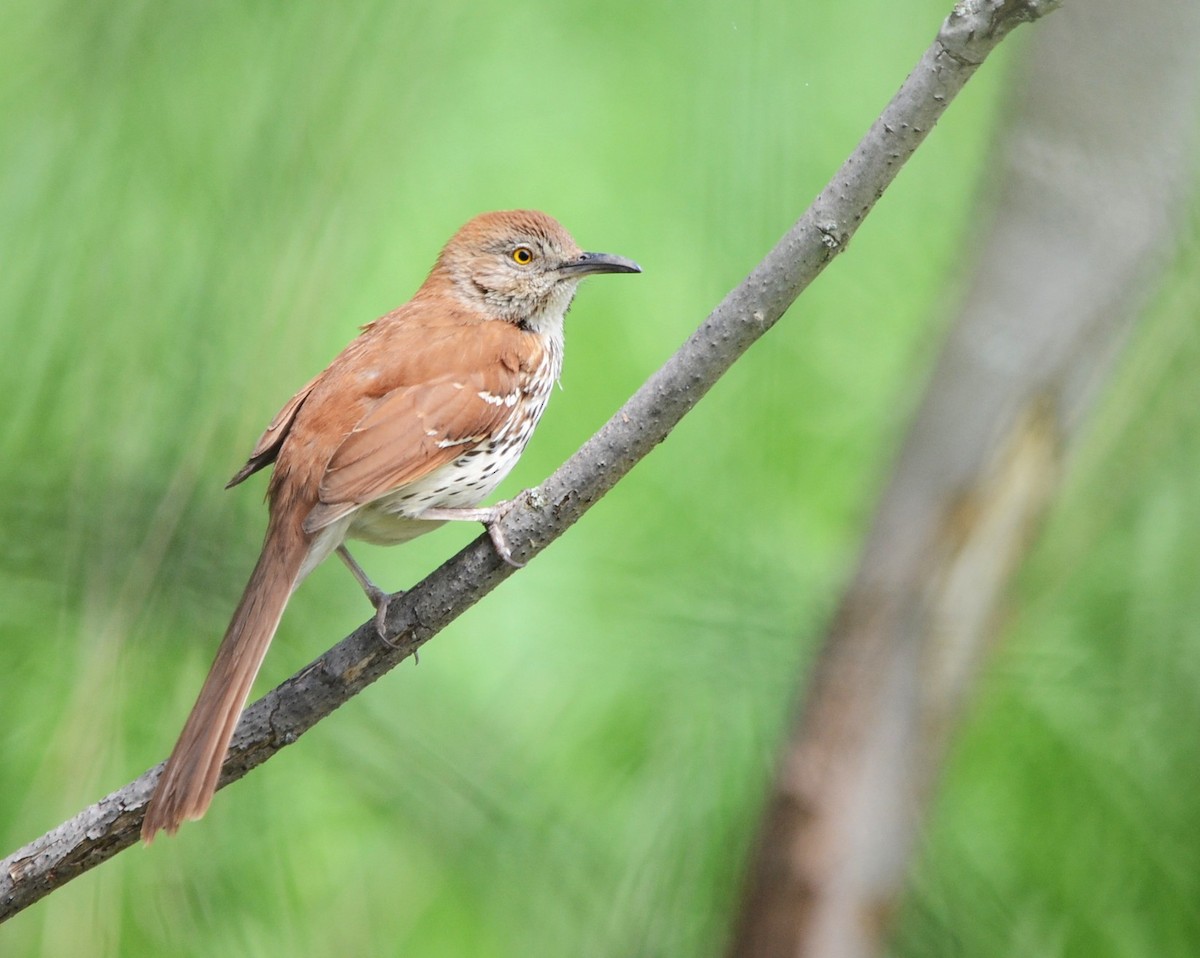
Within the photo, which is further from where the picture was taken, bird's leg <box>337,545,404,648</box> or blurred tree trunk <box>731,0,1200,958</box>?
blurred tree trunk <box>731,0,1200,958</box>

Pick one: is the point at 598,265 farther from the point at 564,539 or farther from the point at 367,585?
the point at 367,585

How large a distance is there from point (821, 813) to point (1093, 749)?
0.60 m

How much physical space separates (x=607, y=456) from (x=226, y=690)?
760 millimetres

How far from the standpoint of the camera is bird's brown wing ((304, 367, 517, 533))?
2654 millimetres

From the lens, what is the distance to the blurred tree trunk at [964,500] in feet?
9.10

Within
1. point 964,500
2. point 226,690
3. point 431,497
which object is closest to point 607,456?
point 226,690

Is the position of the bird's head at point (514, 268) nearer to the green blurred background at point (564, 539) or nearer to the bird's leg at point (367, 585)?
the green blurred background at point (564, 539)

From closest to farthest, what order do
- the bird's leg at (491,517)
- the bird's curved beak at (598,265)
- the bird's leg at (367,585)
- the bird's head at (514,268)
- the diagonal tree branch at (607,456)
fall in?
the diagonal tree branch at (607,456), the bird's leg at (491,517), the bird's leg at (367,585), the bird's curved beak at (598,265), the bird's head at (514,268)

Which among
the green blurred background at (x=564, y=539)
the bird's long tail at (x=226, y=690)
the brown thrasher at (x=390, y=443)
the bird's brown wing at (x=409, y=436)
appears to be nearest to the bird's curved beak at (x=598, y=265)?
the brown thrasher at (x=390, y=443)

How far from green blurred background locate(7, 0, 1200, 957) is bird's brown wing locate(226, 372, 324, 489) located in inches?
3.9

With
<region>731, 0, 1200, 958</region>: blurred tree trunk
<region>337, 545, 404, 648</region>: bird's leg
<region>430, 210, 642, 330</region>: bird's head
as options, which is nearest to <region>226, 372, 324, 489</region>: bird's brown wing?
<region>337, 545, 404, 648</region>: bird's leg

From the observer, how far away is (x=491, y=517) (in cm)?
233

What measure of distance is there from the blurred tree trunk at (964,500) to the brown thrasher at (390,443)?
0.88 m

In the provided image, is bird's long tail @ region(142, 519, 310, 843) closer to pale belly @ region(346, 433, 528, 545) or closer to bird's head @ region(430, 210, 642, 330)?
pale belly @ region(346, 433, 528, 545)
